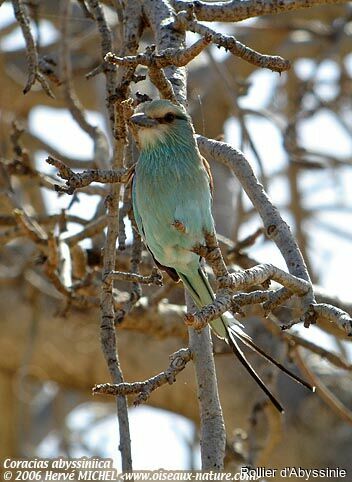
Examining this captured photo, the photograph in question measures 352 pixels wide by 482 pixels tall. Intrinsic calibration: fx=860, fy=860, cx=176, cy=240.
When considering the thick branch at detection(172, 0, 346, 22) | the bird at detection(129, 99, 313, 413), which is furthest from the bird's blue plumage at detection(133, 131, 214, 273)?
the thick branch at detection(172, 0, 346, 22)

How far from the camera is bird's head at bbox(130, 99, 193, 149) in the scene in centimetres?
206

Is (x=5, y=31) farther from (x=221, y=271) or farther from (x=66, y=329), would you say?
(x=221, y=271)

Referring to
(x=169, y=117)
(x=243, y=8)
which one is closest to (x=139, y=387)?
(x=169, y=117)

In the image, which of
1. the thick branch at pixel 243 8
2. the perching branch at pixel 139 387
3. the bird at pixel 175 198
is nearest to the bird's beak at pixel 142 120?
the bird at pixel 175 198

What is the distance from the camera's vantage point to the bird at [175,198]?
1994 mm

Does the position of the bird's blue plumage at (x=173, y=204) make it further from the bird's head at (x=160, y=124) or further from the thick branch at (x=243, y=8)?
the thick branch at (x=243, y=8)

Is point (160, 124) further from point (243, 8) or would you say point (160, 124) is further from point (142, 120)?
point (243, 8)

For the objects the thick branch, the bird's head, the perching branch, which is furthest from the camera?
the bird's head

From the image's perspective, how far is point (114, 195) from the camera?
196 cm

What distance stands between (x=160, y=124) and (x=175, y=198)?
217 mm

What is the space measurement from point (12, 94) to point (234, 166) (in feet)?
10.6

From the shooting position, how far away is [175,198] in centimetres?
202

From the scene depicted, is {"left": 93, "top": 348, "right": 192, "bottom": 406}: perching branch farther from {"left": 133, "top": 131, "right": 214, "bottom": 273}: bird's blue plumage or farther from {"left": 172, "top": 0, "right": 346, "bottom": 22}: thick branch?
{"left": 172, "top": 0, "right": 346, "bottom": 22}: thick branch

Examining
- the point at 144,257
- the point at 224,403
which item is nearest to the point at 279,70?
the point at 144,257
